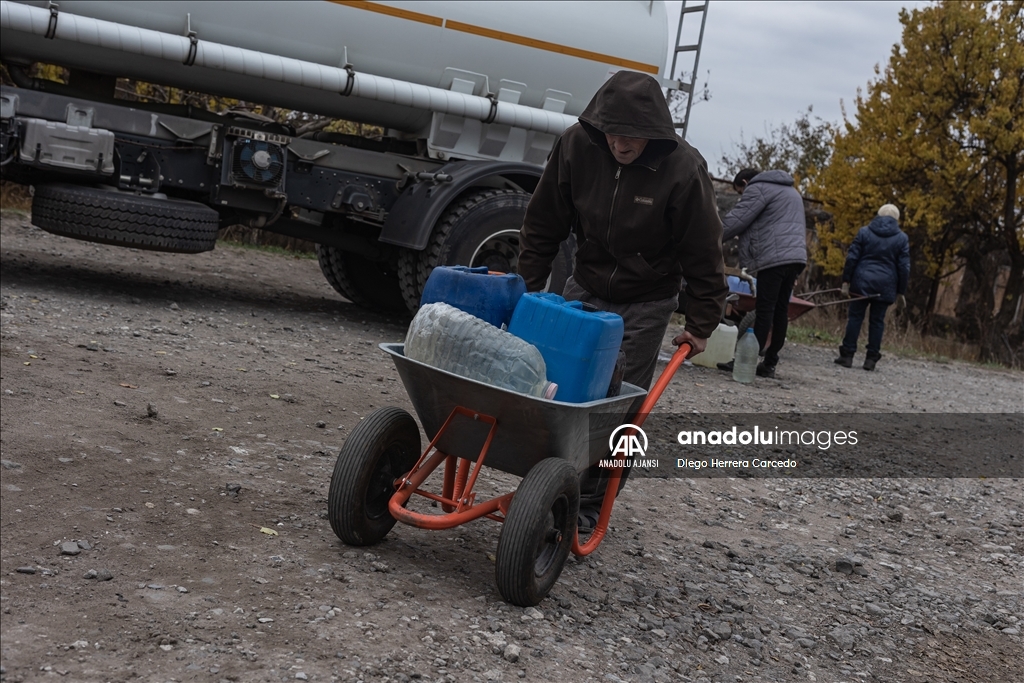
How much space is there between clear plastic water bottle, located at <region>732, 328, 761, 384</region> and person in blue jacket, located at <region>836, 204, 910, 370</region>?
250cm

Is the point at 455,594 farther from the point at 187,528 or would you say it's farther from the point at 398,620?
the point at 187,528

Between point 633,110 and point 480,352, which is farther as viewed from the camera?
point 633,110

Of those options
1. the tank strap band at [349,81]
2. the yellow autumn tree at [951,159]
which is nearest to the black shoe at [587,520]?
the tank strap band at [349,81]

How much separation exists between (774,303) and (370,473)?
20.7 ft

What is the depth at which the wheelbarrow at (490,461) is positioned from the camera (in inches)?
128

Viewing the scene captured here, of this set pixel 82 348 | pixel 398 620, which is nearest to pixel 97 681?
pixel 398 620

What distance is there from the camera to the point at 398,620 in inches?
123

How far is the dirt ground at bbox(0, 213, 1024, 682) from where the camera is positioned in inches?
114

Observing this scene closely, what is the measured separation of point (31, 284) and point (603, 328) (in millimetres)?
5627

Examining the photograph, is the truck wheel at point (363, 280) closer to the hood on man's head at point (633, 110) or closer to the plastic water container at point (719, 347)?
the plastic water container at point (719, 347)

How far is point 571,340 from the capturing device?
331 cm

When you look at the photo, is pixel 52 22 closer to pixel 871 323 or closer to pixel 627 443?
pixel 627 443

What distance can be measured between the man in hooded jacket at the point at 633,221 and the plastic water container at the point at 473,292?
22.0 inches

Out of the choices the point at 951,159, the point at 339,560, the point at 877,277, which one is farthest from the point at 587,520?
the point at 951,159
